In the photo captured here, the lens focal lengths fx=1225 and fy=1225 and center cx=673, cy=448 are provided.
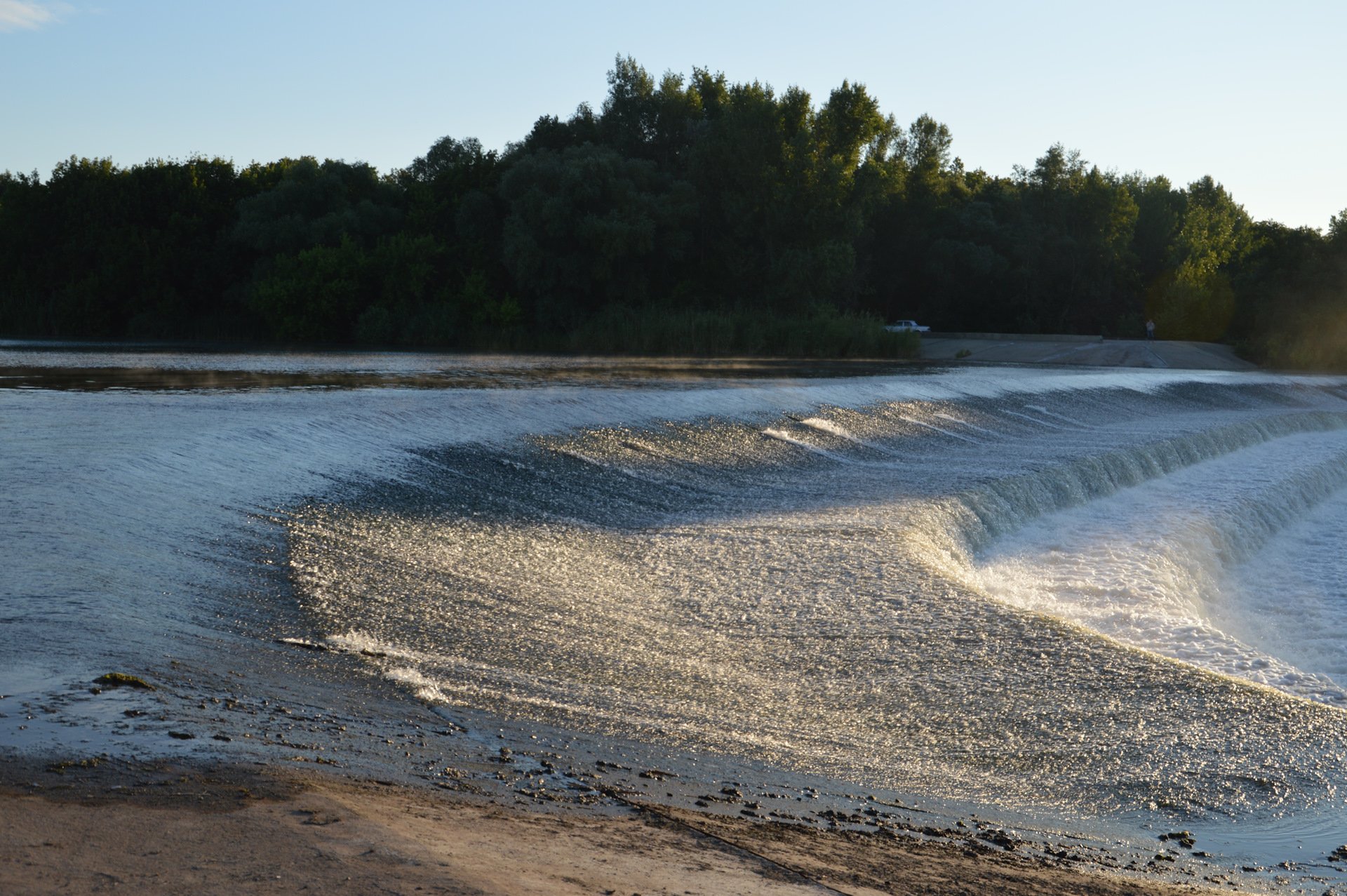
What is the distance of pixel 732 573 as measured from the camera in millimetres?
8797

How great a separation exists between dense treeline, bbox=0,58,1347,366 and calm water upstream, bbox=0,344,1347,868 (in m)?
19.9

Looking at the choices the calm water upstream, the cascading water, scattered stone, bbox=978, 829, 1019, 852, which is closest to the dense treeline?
the calm water upstream

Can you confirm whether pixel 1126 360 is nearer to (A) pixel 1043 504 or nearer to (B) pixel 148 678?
(A) pixel 1043 504

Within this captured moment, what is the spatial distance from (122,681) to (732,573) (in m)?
4.77

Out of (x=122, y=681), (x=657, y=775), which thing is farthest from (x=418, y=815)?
(x=122, y=681)

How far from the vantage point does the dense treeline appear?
126ft

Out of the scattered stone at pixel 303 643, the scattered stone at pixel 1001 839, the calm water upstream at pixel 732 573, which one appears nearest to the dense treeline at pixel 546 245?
the calm water upstream at pixel 732 573

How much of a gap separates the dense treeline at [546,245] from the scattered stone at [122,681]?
29885mm

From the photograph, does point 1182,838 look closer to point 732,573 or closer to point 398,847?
point 398,847

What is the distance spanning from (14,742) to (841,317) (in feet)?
116

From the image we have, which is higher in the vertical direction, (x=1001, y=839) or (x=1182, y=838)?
(x=1001, y=839)

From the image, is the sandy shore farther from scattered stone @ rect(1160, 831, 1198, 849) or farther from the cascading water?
the cascading water

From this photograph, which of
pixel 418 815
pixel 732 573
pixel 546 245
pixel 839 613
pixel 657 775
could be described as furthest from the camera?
pixel 546 245

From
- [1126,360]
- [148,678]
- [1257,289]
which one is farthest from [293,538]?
[1257,289]
